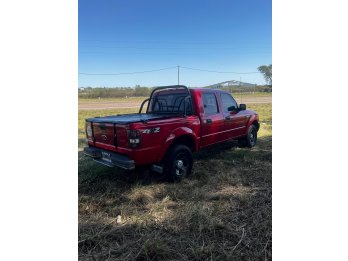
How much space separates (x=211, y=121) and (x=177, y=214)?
2195 millimetres

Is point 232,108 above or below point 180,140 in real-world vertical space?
above

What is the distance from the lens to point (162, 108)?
5090mm

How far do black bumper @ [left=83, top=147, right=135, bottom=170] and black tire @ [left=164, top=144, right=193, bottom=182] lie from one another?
0.70 m

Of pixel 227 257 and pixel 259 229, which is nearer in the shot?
pixel 227 257

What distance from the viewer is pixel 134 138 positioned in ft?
11.1

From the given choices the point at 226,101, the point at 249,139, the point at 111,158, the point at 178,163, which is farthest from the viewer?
the point at 249,139

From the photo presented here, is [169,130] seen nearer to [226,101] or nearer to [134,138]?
[134,138]

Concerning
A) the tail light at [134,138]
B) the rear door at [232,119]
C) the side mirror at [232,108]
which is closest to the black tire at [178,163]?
the tail light at [134,138]

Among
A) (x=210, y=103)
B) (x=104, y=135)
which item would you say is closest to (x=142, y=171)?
(x=104, y=135)

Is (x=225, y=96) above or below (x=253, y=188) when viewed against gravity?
above

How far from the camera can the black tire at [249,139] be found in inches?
245
